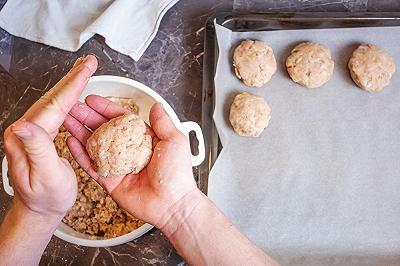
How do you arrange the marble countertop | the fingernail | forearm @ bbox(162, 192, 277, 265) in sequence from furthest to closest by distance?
1. the marble countertop
2. forearm @ bbox(162, 192, 277, 265)
3. the fingernail

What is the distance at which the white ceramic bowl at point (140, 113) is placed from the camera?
4.09 ft

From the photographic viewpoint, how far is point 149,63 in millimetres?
1479

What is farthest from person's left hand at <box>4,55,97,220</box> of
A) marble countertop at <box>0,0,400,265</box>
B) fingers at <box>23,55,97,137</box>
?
marble countertop at <box>0,0,400,265</box>

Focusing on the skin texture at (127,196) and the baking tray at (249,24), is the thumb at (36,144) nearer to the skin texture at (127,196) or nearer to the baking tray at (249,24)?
the skin texture at (127,196)

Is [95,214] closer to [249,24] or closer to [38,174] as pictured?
[38,174]

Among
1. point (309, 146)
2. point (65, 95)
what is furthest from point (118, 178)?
point (309, 146)

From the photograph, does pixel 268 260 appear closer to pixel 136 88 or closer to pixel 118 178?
pixel 118 178

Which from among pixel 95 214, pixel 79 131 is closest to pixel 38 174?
pixel 79 131

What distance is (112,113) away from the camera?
1.23 m

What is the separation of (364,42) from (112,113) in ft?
2.29

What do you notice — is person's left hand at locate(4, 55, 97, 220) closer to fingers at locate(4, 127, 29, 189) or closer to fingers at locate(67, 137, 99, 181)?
fingers at locate(4, 127, 29, 189)

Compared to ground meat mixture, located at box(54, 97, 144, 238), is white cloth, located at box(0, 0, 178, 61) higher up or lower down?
higher up

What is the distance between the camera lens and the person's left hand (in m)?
0.94

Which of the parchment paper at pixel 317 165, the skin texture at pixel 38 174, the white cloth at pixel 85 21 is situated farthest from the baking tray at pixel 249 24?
the skin texture at pixel 38 174
